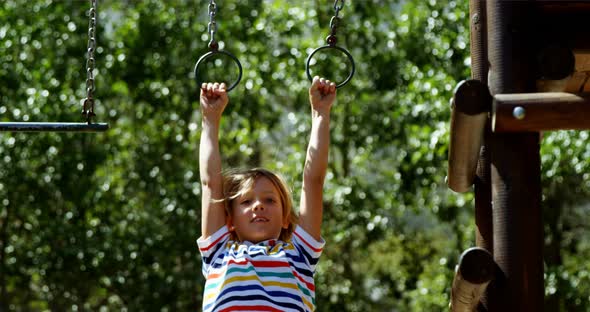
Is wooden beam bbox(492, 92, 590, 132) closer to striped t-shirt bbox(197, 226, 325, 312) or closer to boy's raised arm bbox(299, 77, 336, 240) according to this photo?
boy's raised arm bbox(299, 77, 336, 240)

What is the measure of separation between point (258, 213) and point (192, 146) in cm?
604

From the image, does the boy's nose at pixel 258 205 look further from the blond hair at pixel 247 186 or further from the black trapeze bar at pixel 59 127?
the black trapeze bar at pixel 59 127

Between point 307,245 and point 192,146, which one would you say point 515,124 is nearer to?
point 307,245

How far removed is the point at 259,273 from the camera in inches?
121

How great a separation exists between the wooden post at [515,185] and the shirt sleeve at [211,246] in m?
0.89

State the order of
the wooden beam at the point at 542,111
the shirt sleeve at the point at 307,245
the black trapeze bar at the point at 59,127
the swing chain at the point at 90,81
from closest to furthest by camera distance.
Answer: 1. the wooden beam at the point at 542,111
2. the shirt sleeve at the point at 307,245
3. the black trapeze bar at the point at 59,127
4. the swing chain at the point at 90,81

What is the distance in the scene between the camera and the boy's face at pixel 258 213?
10.6 ft

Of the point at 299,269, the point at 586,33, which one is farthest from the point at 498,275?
the point at 586,33

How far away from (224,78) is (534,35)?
6068mm

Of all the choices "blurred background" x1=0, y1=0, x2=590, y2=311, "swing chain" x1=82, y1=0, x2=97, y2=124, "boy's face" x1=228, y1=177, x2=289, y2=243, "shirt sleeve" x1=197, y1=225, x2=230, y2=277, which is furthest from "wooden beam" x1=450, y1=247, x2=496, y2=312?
"blurred background" x1=0, y1=0, x2=590, y2=311

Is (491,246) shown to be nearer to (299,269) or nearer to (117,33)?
(299,269)

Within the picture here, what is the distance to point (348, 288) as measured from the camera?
30.8 ft

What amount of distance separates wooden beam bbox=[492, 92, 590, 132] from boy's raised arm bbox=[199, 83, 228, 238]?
0.93 m

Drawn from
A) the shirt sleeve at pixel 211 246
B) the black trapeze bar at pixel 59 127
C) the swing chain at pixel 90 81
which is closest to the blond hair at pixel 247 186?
the shirt sleeve at pixel 211 246
